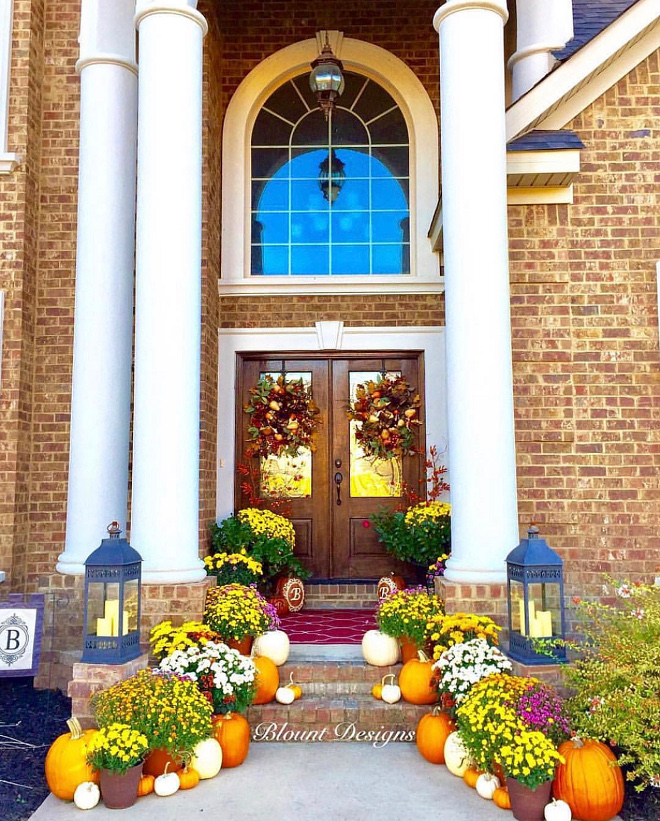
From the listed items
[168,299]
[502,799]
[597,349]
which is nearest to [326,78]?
[168,299]

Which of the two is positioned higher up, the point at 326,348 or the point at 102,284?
the point at 102,284

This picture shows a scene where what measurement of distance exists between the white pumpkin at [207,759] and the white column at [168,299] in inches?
47.2

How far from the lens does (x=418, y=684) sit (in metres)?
4.39

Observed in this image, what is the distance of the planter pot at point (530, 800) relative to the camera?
3395mm

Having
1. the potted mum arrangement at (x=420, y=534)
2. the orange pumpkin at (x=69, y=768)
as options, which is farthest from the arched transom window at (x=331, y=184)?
the orange pumpkin at (x=69, y=768)

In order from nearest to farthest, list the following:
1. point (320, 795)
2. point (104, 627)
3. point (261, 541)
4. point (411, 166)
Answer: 1. point (320, 795)
2. point (104, 627)
3. point (261, 541)
4. point (411, 166)

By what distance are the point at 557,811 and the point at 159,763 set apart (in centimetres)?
207

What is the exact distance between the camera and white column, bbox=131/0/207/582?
15.8ft

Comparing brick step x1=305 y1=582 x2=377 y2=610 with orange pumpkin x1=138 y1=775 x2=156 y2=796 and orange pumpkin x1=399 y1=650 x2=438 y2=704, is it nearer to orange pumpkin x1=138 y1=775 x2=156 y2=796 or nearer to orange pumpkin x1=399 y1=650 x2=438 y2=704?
orange pumpkin x1=399 y1=650 x2=438 y2=704

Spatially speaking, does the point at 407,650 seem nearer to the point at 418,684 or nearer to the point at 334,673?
the point at 418,684

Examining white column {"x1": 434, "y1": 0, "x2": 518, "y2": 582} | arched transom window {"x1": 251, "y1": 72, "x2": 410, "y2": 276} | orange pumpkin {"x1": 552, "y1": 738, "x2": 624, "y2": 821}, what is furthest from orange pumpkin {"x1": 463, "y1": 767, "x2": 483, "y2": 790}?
arched transom window {"x1": 251, "y1": 72, "x2": 410, "y2": 276}

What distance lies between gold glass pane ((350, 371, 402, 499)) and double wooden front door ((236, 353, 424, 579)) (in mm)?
10

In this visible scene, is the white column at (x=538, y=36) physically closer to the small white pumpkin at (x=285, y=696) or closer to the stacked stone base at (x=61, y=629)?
the stacked stone base at (x=61, y=629)

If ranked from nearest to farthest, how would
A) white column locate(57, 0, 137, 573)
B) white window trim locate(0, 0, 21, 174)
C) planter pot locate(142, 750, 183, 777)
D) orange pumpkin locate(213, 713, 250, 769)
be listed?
planter pot locate(142, 750, 183, 777) < orange pumpkin locate(213, 713, 250, 769) < white column locate(57, 0, 137, 573) < white window trim locate(0, 0, 21, 174)
